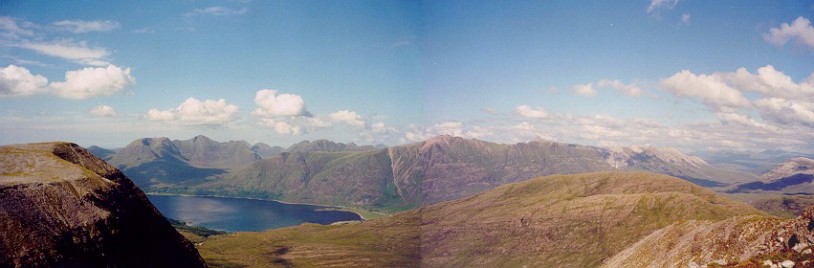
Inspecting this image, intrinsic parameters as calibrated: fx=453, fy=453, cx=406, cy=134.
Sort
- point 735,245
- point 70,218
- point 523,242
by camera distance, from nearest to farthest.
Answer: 1. point 70,218
2. point 735,245
3. point 523,242

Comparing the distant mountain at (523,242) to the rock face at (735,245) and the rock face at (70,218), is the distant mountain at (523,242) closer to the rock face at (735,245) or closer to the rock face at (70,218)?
the rock face at (735,245)

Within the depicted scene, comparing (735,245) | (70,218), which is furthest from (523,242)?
(70,218)

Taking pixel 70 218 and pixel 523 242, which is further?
pixel 523 242

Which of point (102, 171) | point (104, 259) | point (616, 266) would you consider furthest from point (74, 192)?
point (616, 266)

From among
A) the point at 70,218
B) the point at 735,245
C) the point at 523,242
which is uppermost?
the point at 70,218

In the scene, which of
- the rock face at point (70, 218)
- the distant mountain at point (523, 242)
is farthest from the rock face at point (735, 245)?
the distant mountain at point (523, 242)

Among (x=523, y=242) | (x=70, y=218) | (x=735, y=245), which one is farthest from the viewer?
(x=523, y=242)

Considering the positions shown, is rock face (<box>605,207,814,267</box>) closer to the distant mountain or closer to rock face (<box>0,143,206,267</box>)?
rock face (<box>0,143,206,267</box>)

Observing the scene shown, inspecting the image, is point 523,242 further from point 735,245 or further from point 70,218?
point 70,218

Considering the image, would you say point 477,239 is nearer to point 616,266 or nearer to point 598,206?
point 598,206
